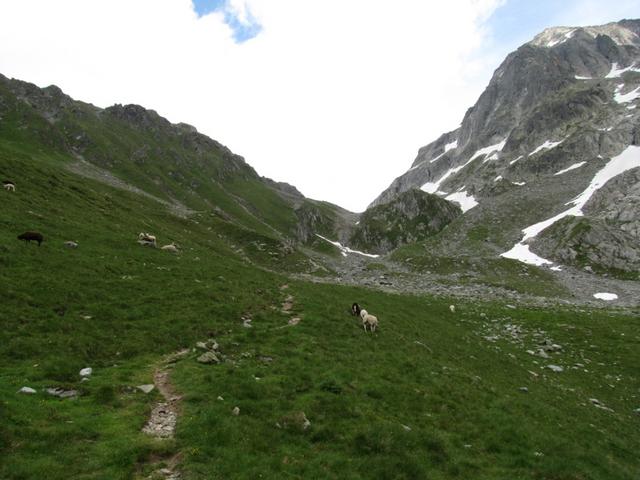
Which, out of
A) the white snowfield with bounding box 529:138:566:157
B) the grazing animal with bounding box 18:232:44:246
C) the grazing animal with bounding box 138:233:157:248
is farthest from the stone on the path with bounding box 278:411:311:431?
the white snowfield with bounding box 529:138:566:157

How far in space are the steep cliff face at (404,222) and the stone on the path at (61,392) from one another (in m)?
150

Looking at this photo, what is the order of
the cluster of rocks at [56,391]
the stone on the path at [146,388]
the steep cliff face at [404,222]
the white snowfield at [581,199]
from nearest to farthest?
1. the cluster of rocks at [56,391]
2. the stone on the path at [146,388]
3. the white snowfield at [581,199]
4. the steep cliff face at [404,222]

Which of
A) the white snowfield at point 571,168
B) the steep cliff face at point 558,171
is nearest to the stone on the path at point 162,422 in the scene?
the steep cliff face at point 558,171

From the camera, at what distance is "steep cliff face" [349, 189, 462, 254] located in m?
161

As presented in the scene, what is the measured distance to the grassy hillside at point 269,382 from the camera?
13078 millimetres

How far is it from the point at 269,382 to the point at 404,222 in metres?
155

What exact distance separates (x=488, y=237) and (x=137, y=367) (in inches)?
4480

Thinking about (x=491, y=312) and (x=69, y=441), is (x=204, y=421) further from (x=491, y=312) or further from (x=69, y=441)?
(x=491, y=312)

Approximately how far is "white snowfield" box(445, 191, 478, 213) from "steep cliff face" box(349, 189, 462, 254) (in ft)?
10.5

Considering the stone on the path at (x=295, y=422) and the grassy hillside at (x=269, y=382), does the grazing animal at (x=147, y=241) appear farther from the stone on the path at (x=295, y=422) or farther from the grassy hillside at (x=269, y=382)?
the stone on the path at (x=295, y=422)

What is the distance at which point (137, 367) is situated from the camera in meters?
18.6

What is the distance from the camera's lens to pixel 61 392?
1521 centimetres

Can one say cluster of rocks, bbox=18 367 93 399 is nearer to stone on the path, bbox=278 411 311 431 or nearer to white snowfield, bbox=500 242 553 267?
stone on the path, bbox=278 411 311 431

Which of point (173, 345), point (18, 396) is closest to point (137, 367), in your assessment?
point (173, 345)
